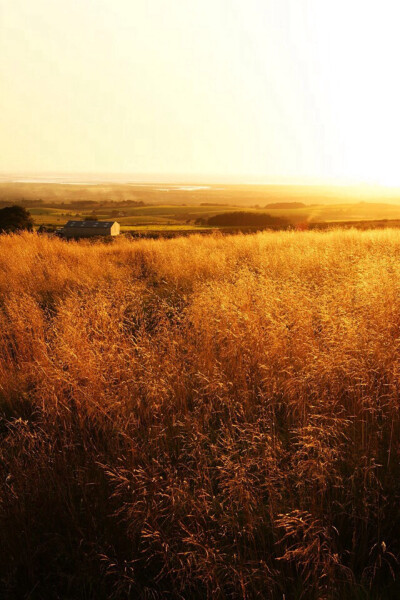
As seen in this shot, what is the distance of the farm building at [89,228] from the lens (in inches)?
1476

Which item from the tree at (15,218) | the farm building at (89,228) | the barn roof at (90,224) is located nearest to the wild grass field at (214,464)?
the tree at (15,218)

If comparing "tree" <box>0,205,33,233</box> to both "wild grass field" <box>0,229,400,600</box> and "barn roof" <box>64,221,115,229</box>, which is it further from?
"wild grass field" <box>0,229,400,600</box>

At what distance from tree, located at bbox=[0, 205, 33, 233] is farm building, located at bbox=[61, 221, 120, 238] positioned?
517 centimetres

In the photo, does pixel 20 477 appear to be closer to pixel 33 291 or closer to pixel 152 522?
pixel 152 522

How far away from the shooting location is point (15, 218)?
1210 inches

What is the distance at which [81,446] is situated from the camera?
2.96m

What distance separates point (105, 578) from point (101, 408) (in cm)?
112

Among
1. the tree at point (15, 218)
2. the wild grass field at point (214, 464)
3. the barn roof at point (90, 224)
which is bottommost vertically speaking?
the wild grass field at point (214, 464)

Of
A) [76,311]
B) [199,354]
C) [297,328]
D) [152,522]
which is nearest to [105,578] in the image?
[152,522]

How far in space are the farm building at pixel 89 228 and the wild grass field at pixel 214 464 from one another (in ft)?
109

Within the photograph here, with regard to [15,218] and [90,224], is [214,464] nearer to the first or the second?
[15,218]

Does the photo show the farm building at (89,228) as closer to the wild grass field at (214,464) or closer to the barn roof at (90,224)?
the barn roof at (90,224)

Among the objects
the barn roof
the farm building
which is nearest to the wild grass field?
the farm building

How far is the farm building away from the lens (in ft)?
123
